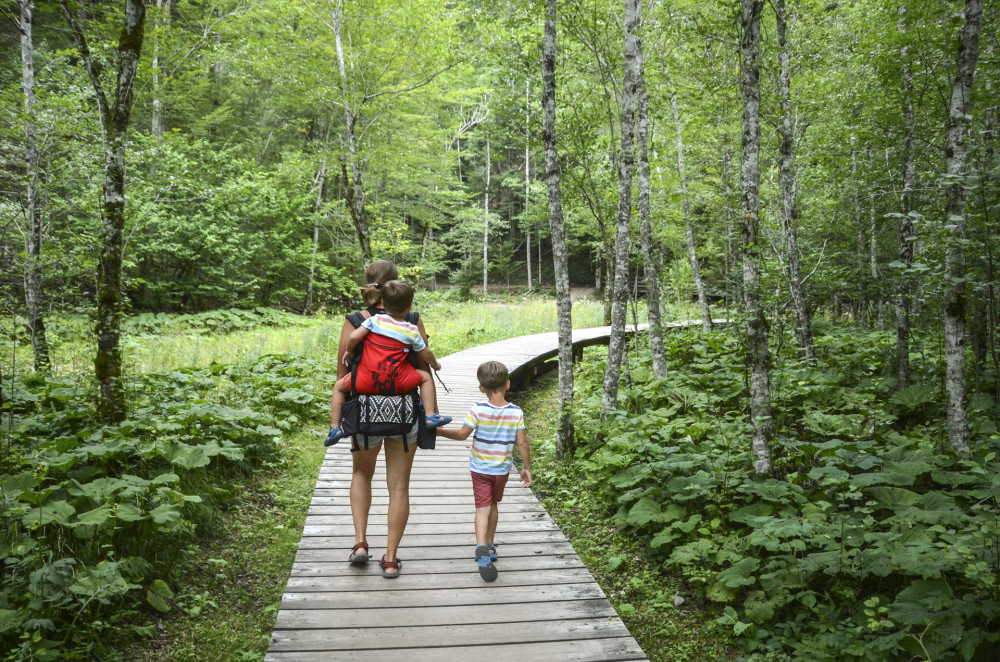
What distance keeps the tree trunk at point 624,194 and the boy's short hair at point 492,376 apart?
115 inches

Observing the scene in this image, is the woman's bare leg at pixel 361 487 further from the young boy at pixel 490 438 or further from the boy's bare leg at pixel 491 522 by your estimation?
the boy's bare leg at pixel 491 522

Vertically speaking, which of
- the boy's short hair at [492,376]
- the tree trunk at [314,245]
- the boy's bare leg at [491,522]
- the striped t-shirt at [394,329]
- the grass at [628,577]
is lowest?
the grass at [628,577]

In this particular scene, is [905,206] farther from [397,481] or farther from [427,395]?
[397,481]

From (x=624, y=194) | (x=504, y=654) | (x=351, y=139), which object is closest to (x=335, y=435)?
(x=504, y=654)

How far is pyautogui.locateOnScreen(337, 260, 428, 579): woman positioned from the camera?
358 cm

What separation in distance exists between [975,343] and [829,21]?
826 cm

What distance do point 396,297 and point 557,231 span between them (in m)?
3.36

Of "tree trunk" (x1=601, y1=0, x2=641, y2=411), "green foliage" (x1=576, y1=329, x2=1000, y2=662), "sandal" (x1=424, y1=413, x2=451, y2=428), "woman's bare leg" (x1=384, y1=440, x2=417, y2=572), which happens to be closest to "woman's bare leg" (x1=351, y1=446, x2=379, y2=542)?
"woman's bare leg" (x1=384, y1=440, x2=417, y2=572)

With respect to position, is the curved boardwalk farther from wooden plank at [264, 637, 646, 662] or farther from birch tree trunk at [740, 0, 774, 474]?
birch tree trunk at [740, 0, 774, 474]

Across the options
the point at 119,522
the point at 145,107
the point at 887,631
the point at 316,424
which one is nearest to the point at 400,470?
the point at 119,522

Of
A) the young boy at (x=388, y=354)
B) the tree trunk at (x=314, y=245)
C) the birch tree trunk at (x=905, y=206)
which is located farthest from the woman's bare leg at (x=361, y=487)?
the tree trunk at (x=314, y=245)

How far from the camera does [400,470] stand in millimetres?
3600

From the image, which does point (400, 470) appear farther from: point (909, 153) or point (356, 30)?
point (356, 30)

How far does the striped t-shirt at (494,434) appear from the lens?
371cm
